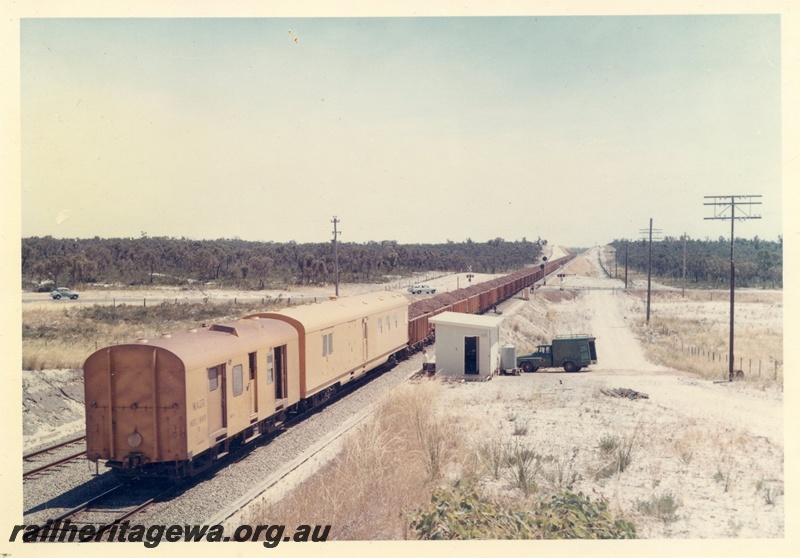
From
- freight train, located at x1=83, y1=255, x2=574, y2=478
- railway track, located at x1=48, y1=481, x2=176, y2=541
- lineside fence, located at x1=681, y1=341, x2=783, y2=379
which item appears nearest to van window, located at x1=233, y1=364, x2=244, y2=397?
freight train, located at x1=83, y1=255, x2=574, y2=478

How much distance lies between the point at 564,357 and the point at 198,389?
21.0 m

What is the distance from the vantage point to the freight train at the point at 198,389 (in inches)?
472

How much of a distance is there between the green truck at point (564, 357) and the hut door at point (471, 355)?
4.87 m

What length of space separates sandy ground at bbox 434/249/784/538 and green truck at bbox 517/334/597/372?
1.29m

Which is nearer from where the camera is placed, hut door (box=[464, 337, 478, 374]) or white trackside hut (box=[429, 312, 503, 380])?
white trackside hut (box=[429, 312, 503, 380])

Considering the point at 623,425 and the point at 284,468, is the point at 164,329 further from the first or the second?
the point at 623,425

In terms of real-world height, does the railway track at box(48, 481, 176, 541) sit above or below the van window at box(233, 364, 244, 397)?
below

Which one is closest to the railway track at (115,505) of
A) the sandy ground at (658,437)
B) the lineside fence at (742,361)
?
the sandy ground at (658,437)

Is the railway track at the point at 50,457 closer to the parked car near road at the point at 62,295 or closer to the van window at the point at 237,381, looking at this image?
the van window at the point at 237,381

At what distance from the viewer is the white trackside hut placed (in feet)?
82.2

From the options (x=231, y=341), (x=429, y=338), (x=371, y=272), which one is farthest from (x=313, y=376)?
(x=371, y=272)

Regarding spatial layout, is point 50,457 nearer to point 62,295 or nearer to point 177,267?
point 62,295

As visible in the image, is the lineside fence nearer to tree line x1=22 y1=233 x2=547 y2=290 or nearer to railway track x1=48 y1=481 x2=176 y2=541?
railway track x1=48 y1=481 x2=176 y2=541

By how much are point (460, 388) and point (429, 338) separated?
12.8m
